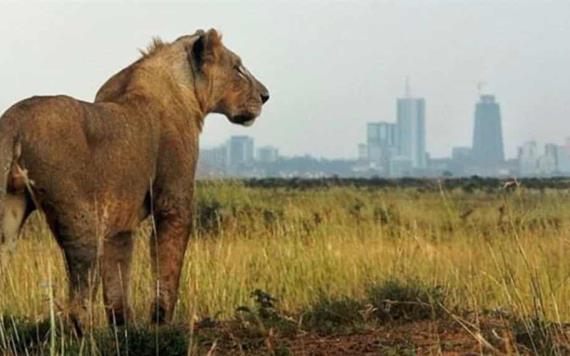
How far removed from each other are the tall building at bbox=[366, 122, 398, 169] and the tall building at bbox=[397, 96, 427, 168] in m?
2.05

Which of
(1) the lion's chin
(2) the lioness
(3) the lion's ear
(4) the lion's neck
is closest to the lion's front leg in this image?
(2) the lioness

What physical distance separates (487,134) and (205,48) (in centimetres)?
15510

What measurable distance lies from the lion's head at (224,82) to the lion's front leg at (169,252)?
4.19ft

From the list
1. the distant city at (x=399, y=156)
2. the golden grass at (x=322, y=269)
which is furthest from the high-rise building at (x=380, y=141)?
the golden grass at (x=322, y=269)

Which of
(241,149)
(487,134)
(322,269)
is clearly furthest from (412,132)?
(322,269)

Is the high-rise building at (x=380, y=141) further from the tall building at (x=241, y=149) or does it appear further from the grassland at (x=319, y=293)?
the grassland at (x=319, y=293)

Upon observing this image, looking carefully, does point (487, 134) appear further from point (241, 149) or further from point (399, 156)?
point (241, 149)

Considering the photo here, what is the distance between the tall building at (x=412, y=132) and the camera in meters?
162

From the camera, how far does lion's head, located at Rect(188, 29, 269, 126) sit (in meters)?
8.95

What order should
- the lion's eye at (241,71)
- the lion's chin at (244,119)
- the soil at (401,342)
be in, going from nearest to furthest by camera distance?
the soil at (401,342) < the lion's eye at (241,71) < the lion's chin at (244,119)

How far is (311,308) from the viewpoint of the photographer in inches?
333

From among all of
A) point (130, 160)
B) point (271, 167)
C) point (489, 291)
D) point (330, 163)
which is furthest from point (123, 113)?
point (330, 163)

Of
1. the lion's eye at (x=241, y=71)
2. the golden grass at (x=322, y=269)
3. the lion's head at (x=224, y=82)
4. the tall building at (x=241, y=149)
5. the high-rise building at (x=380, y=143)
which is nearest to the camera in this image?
the golden grass at (x=322, y=269)

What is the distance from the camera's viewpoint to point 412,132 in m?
A: 179
